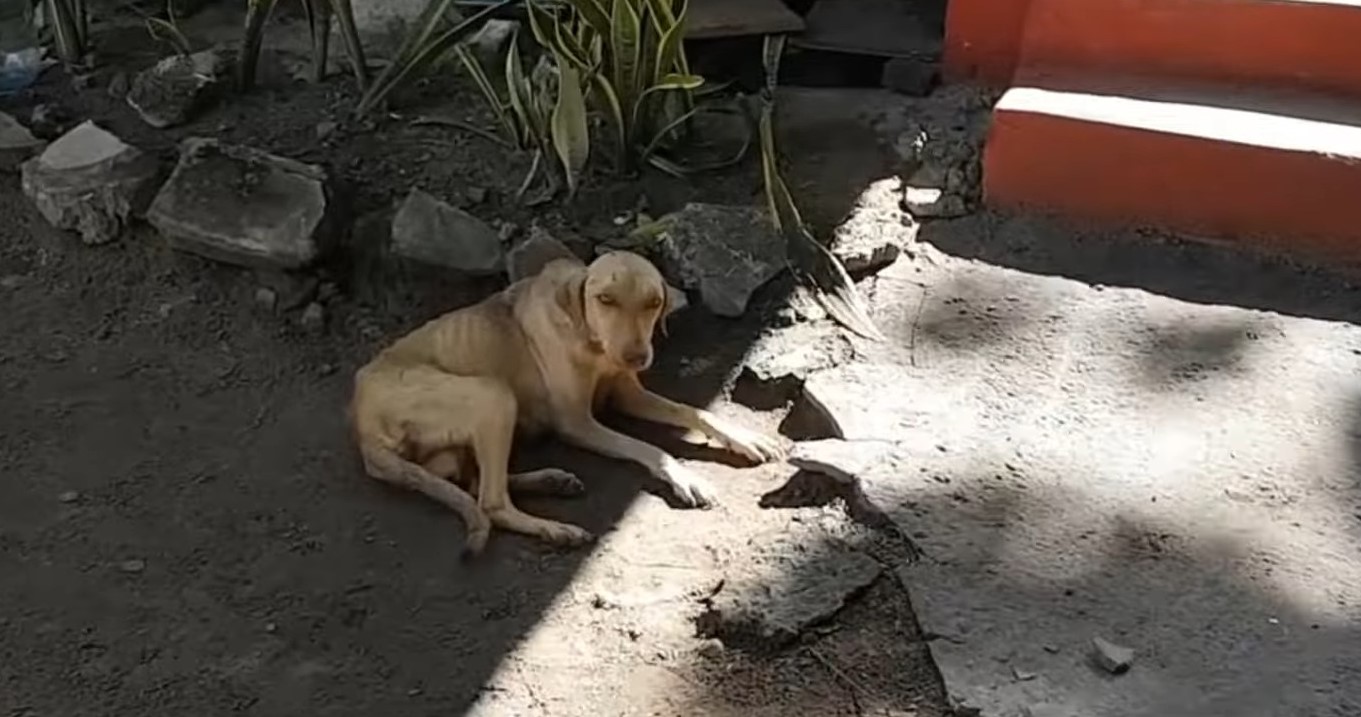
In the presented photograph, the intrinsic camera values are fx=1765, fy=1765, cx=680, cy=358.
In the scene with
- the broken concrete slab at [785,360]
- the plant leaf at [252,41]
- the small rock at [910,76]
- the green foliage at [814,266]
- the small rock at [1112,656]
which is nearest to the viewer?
the small rock at [1112,656]

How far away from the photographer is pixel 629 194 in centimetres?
441

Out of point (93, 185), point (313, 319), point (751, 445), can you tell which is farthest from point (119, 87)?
point (751, 445)

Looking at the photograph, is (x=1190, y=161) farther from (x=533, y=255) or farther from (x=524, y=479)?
(x=524, y=479)

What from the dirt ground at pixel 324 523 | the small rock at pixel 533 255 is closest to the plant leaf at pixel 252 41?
the dirt ground at pixel 324 523

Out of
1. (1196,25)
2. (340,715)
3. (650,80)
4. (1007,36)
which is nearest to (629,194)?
(650,80)

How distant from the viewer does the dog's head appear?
3469mm

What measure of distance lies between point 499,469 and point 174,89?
1.90 metres

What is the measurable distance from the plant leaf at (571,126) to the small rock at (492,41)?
1.89 feet

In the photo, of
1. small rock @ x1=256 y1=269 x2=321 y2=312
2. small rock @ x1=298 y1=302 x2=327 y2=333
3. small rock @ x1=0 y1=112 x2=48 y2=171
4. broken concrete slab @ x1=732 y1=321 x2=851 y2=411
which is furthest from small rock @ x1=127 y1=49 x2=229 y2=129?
broken concrete slab @ x1=732 y1=321 x2=851 y2=411

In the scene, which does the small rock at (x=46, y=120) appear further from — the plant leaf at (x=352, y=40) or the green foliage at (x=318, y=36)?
the plant leaf at (x=352, y=40)

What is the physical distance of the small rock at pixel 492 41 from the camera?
190 inches

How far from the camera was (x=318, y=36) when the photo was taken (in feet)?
15.9

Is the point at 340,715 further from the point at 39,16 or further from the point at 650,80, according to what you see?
the point at 39,16

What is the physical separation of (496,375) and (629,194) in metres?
0.90
